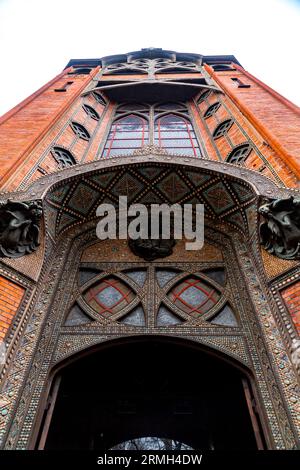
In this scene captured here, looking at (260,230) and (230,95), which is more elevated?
(230,95)

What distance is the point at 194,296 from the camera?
542cm

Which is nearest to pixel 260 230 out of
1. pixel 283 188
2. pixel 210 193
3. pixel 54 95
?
pixel 283 188

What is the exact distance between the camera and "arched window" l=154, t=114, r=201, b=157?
9273 millimetres

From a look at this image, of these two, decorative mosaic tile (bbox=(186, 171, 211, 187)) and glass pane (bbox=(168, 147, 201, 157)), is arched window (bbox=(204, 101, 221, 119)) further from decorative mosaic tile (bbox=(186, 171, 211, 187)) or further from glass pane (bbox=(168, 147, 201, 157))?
decorative mosaic tile (bbox=(186, 171, 211, 187))

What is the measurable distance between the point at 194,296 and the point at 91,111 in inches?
309

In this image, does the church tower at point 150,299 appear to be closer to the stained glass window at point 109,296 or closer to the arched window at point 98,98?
the stained glass window at point 109,296

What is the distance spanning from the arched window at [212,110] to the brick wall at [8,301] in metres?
8.36

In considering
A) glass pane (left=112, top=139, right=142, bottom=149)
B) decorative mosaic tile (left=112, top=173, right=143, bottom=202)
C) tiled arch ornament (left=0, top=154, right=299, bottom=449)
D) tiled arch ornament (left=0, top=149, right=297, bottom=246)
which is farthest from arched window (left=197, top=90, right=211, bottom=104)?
decorative mosaic tile (left=112, top=173, right=143, bottom=202)

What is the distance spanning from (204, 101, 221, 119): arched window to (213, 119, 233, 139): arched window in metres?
1.32

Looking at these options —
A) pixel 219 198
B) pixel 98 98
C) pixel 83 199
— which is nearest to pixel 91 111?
pixel 98 98

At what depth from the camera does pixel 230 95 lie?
10.1 m

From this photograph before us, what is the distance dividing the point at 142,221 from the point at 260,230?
2.18 metres
